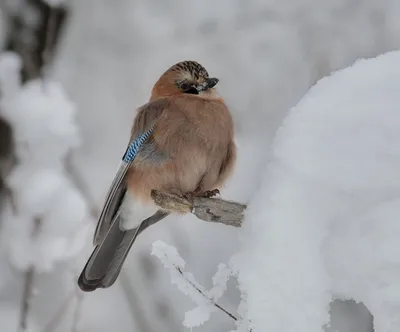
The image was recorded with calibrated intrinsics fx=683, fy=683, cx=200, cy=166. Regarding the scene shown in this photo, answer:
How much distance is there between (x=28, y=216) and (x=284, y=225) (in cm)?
201

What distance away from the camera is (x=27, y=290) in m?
2.66

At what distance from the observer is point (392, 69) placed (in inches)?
60.5

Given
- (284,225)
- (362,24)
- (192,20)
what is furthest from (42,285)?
(284,225)

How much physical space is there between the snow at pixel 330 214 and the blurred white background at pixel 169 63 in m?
2.90

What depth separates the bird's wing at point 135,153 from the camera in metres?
3.06

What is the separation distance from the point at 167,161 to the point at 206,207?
1.92 ft

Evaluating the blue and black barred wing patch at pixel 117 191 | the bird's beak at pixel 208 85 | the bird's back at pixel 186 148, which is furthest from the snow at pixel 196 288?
the bird's beak at pixel 208 85

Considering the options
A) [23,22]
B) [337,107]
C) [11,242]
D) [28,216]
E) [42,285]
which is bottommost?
[42,285]

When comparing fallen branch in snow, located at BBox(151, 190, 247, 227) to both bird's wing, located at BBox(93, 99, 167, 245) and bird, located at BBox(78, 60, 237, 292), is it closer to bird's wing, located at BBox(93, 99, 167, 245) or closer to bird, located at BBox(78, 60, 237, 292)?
bird, located at BBox(78, 60, 237, 292)

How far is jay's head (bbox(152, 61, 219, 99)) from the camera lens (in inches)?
126

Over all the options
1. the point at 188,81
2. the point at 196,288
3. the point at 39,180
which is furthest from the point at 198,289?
the point at 39,180

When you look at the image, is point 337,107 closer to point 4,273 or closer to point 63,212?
point 63,212

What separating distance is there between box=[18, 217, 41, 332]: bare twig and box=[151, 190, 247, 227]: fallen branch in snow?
59 cm

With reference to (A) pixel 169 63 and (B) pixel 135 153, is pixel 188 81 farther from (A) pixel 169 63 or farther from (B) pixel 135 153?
(A) pixel 169 63
